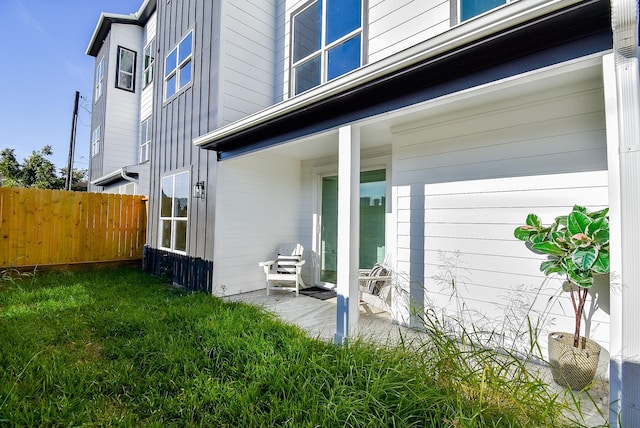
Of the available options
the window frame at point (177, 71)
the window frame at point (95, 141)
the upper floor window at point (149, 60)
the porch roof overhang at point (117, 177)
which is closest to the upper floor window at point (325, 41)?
the window frame at point (177, 71)

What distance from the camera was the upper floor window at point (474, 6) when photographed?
10.8 ft

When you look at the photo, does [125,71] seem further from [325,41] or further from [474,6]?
[474,6]

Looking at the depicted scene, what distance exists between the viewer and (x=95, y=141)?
12.9m

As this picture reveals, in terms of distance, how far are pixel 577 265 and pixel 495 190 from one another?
43.7 inches

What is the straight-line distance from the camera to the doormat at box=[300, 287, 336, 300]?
5.11 metres

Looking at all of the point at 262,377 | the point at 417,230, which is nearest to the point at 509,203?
the point at 417,230

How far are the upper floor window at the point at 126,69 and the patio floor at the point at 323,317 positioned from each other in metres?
11.3

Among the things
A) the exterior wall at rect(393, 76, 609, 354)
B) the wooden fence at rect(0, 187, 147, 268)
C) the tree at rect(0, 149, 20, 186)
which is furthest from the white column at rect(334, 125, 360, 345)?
the tree at rect(0, 149, 20, 186)

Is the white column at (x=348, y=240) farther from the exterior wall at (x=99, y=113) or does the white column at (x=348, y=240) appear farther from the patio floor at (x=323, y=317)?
the exterior wall at (x=99, y=113)

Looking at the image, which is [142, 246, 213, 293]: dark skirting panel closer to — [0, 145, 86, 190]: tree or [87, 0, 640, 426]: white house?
[87, 0, 640, 426]: white house

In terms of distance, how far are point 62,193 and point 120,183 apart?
4.10 meters

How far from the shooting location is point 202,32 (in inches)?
223

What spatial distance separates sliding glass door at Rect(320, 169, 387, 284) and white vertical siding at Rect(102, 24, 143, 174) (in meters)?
10.4

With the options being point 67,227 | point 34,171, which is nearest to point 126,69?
point 67,227
